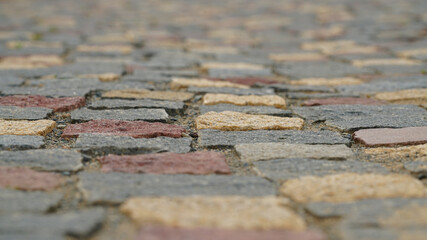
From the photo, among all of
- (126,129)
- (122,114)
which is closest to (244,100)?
(122,114)

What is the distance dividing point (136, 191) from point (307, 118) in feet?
4.10

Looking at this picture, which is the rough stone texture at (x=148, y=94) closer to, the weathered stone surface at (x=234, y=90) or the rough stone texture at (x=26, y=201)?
the weathered stone surface at (x=234, y=90)

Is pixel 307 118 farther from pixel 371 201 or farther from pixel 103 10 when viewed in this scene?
pixel 103 10

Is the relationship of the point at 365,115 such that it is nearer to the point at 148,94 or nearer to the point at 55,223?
the point at 148,94

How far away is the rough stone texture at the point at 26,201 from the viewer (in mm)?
1428

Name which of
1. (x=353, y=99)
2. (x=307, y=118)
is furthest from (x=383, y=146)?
(x=353, y=99)

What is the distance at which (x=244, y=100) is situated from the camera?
2.86m

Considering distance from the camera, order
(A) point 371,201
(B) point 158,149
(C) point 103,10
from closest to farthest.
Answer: (A) point 371,201, (B) point 158,149, (C) point 103,10

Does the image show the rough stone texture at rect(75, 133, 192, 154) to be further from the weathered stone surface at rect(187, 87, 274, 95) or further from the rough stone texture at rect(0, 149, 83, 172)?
the weathered stone surface at rect(187, 87, 274, 95)

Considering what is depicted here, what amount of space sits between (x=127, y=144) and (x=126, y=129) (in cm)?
23

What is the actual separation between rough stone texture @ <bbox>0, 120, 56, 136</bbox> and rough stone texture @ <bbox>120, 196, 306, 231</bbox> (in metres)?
0.89

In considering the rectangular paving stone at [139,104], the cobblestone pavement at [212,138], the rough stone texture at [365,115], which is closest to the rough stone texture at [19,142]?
the cobblestone pavement at [212,138]

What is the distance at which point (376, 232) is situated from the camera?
1319mm

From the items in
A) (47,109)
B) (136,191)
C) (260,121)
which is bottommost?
(136,191)
